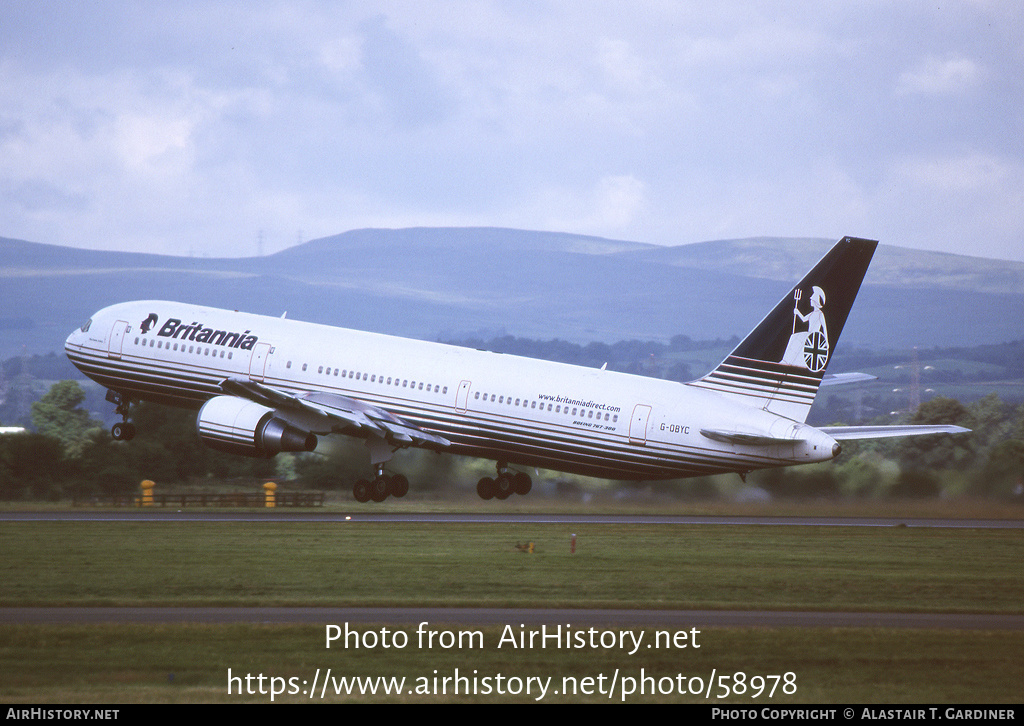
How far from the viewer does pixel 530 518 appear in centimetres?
4944

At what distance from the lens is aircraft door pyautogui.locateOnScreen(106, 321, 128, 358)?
53469 millimetres

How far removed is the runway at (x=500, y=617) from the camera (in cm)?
2555

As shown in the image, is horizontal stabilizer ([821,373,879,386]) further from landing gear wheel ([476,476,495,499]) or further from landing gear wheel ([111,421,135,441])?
Result: landing gear wheel ([111,421,135,441])

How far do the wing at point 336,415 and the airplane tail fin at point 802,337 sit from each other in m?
12.2

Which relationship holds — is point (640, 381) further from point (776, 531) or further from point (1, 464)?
point (1, 464)

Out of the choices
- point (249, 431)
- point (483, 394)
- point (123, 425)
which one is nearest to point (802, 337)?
point (483, 394)

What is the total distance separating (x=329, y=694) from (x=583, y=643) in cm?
546

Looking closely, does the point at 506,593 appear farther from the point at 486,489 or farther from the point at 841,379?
the point at 486,489

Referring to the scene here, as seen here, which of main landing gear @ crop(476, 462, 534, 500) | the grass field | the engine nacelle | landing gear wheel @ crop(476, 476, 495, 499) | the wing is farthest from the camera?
landing gear wheel @ crop(476, 476, 495, 499)

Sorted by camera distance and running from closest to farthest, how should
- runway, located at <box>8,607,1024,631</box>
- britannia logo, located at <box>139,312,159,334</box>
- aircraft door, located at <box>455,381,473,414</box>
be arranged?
runway, located at <box>8,607,1024,631</box> < aircraft door, located at <box>455,381,473,414</box> < britannia logo, located at <box>139,312,159,334</box>

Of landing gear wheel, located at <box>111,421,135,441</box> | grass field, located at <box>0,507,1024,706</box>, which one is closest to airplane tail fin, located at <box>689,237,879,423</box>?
grass field, located at <box>0,507,1024,706</box>

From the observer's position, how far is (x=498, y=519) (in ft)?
159

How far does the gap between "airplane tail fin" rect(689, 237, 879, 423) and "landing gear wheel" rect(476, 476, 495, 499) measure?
12.1m

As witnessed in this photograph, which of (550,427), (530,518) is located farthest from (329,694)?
(530,518)
